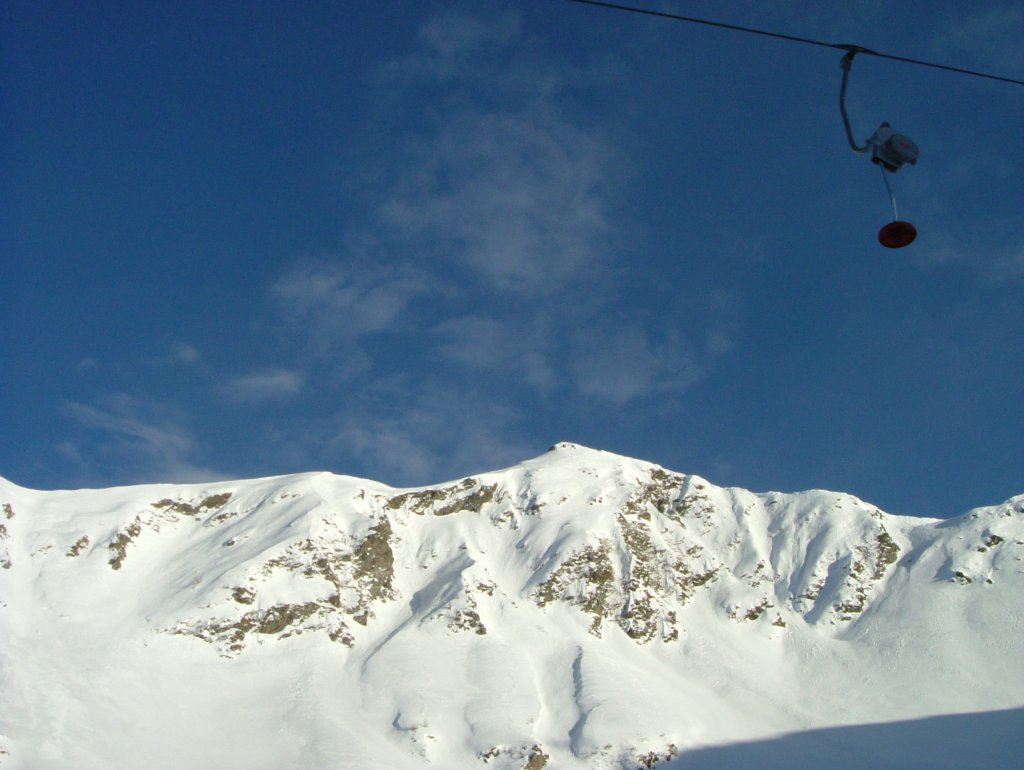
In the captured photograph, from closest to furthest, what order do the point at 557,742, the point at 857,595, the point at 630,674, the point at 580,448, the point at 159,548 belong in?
the point at 557,742 → the point at 630,674 → the point at 159,548 → the point at 857,595 → the point at 580,448

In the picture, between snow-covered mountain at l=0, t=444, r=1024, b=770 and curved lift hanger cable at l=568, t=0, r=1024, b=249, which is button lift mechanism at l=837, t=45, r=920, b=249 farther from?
snow-covered mountain at l=0, t=444, r=1024, b=770

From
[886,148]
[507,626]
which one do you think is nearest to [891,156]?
[886,148]

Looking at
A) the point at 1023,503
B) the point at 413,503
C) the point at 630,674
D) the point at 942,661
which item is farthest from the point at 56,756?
the point at 1023,503

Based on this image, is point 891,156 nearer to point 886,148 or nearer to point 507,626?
point 886,148

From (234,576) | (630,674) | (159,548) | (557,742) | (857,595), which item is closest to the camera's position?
(557,742)

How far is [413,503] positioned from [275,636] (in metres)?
26.9

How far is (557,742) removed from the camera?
57.0m

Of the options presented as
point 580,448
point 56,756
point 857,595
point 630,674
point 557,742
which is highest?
point 580,448

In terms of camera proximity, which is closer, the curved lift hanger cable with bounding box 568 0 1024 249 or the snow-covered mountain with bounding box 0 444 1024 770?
the curved lift hanger cable with bounding box 568 0 1024 249

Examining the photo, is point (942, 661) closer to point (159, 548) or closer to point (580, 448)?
point (580, 448)

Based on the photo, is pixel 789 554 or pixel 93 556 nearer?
pixel 93 556

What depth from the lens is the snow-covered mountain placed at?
55062 millimetres

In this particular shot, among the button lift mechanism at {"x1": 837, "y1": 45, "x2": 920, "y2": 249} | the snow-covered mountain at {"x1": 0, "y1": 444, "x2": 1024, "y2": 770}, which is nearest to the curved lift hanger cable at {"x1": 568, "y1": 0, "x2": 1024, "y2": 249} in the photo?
the button lift mechanism at {"x1": 837, "y1": 45, "x2": 920, "y2": 249}

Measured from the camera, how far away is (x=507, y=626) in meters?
73.2
